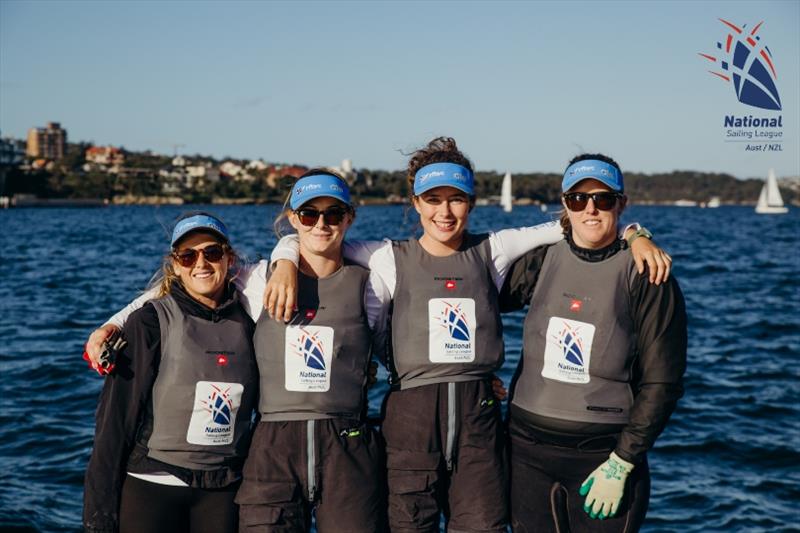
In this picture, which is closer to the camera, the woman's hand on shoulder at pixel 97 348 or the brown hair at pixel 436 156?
the woman's hand on shoulder at pixel 97 348

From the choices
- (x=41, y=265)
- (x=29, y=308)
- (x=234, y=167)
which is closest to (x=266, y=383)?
(x=29, y=308)

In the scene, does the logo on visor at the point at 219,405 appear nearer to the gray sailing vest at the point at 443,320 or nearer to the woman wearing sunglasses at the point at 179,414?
the woman wearing sunglasses at the point at 179,414

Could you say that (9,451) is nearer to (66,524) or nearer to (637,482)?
(66,524)

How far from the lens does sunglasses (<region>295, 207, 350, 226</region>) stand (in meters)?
4.20

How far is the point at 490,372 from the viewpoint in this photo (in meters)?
4.30

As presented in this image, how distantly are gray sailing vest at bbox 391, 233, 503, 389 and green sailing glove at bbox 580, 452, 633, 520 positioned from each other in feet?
2.55

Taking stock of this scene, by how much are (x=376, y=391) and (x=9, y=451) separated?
543cm

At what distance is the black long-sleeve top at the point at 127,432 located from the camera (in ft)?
12.7

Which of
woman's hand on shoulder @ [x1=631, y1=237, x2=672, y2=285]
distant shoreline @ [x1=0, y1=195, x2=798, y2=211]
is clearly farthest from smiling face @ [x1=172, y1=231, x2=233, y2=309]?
distant shoreline @ [x1=0, y1=195, x2=798, y2=211]

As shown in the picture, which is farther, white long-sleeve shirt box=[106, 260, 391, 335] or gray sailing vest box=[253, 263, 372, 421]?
white long-sleeve shirt box=[106, 260, 391, 335]

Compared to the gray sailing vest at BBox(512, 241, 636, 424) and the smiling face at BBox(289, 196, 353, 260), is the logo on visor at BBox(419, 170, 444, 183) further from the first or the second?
the gray sailing vest at BBox(512, 241, 636, 424)

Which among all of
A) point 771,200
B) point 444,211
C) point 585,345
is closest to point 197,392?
point 444,211

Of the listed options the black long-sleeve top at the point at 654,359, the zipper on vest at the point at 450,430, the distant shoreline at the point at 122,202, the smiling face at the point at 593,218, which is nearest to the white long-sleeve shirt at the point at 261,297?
the zipper on vest at the point at 450,430

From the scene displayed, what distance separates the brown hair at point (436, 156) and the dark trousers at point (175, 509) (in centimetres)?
196
